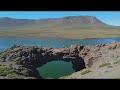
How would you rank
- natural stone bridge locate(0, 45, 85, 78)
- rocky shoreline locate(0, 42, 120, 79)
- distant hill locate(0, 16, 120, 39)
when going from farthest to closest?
distant hill locate(0, 16, 120, 39), natural stone bridge locate(0, 45, 85, 78), rocky shoreline locate(0, 42, 120, 79)

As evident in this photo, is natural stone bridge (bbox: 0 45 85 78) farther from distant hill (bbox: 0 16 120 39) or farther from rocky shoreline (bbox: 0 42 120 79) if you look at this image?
distant hill (bbox: 0 16 120 39)

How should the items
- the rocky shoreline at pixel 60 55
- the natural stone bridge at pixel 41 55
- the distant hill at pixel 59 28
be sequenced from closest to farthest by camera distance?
the rocky shoreline at pixel 60 55, the natural stone bridge at pixel 41 55, the distant hill at pixel 59 28

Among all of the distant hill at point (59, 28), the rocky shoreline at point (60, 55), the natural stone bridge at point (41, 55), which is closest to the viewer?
the rocky shoreline at point (60, 55)

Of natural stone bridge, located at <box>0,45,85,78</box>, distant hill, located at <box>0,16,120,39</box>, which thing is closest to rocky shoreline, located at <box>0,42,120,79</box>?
natural stone bridge, located at <box>0,45,85,78</box>

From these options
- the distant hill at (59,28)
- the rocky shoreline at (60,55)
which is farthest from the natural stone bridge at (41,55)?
the distant hill at (59,28)

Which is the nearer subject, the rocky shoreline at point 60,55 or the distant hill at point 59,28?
the rocky shoreline at point 60,55

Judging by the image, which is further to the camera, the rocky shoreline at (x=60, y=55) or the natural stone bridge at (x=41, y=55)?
the natural stone bridge at (x=41, y=55)

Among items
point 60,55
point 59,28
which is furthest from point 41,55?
point 59,28

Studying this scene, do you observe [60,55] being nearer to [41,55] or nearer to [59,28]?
[41,55]

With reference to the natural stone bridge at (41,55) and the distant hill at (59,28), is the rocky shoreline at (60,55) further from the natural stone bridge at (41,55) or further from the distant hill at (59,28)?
the distant hill at (59,28)

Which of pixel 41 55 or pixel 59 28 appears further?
pixel 59 28
